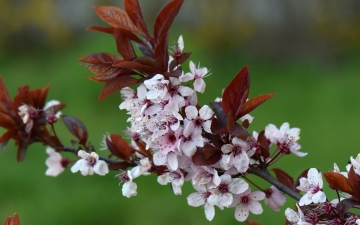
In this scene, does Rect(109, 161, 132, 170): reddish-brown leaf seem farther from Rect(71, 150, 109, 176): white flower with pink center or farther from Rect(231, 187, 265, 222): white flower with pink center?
Rect(231, 187, 265, 222): white flower with pink center

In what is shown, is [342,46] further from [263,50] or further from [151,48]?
[151,48]

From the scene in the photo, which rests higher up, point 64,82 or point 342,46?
point 342,46

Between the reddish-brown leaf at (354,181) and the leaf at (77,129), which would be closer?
the reddish-brown leaf at (354,181)

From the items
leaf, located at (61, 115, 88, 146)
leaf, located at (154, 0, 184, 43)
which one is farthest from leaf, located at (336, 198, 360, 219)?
leaf, located at (61, 115, 88, 146)

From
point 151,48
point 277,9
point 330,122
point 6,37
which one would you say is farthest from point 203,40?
point 151,48

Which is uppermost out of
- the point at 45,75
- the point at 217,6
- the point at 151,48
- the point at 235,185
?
the point at 151,48

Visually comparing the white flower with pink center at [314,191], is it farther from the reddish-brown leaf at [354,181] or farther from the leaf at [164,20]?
the leaf at [164,20]

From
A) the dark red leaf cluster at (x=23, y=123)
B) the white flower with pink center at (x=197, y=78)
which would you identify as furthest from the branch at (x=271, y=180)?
the dark red leaf cluster at (x=23, y=123)
